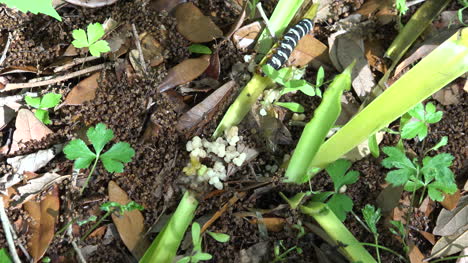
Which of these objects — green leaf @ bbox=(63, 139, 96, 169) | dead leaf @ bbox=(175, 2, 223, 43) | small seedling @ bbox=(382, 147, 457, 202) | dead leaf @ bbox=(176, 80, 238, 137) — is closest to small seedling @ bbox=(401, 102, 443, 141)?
small seedling @ bbox=(382, 147, 457, 202)

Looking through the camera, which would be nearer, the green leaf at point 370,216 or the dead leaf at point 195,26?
the green leaf at point 370,216

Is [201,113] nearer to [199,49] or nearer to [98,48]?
[199,49]

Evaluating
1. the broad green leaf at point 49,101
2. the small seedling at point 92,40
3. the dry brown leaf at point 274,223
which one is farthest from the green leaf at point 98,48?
the dry brown leaf at point 274,223

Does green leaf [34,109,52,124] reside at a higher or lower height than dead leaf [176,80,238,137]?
higher

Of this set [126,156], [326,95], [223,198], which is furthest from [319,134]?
[126,156]

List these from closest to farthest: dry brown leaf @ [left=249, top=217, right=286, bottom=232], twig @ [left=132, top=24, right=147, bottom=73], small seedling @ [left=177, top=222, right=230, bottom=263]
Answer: small seedling @ [left=177, top=222, right=230, bottom=263]
dry brown leaf @ [left=249, top=217, right=286, bottom=232]
twig @ [left=132, top=24, right=147, bottom=73]

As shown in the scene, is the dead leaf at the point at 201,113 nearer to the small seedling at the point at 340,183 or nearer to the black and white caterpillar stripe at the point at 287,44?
the black and white caterpillar stripe at the point at 287,44

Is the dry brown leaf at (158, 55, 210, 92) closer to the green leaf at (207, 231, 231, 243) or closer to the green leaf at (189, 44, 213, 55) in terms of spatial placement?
the green leaf at (189, 44, 213, 55)
